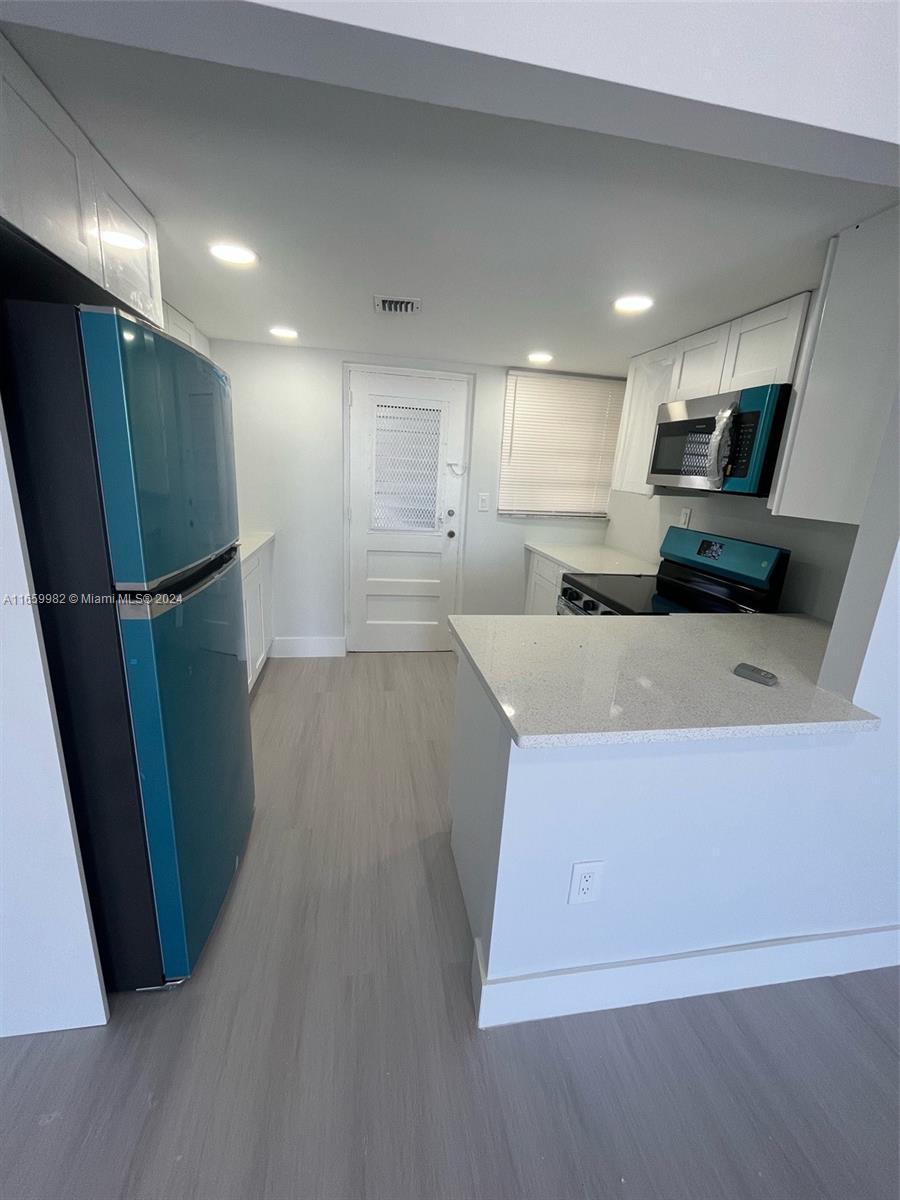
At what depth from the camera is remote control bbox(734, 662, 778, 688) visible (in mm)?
1321

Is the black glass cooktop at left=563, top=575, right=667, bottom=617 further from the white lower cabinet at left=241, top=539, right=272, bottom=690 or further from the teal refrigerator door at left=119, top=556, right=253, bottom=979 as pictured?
the white lower cabinet at left=241, top=539, right=272, bottom=690

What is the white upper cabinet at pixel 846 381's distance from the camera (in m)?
1.36

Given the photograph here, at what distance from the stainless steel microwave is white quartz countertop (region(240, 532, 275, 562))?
2250 mm

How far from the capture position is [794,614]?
2.11 metres

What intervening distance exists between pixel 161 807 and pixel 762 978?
1841 mm

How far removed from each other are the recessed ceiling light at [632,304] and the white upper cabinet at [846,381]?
0.61 metres

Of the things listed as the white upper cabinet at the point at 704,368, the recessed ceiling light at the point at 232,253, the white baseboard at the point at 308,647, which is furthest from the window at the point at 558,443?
the recessed ceiling light at the point at 232,253

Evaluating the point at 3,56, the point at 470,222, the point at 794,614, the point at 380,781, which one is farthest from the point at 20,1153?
the point at 794,614

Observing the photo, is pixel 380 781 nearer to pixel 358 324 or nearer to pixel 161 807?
pixel 161 807

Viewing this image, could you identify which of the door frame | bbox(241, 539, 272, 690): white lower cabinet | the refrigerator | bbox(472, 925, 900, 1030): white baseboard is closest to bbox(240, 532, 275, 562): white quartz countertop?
bbox(241, 539, 272, 690): white lower cabinet

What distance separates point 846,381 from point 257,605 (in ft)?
9.93

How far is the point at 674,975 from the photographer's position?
1.42 metres

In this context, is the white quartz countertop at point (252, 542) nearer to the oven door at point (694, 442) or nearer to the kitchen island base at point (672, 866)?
the kitchen island base at point (672, 866)

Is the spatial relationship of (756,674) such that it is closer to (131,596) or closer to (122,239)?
(131,596)
